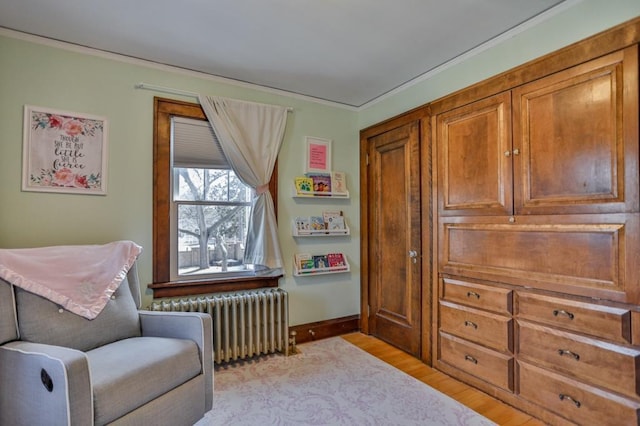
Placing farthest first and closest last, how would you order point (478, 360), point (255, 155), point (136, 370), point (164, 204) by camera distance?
point (255, 155) → point (164, 204) → point (478, 360) → point (136, 370)

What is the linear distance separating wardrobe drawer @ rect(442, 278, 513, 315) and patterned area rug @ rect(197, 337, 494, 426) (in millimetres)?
644

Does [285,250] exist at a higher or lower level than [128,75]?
lower

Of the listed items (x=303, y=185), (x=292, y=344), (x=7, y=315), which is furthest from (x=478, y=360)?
(x=7, y=315)

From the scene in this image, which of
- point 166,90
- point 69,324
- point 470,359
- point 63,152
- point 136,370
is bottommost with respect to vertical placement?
point 470,359

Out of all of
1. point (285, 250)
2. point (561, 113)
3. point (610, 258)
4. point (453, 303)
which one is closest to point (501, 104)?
point (561, 113)

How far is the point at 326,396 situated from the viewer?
2.19 meters

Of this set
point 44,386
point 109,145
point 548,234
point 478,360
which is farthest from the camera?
point 109,145

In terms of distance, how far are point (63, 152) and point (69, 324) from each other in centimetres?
120

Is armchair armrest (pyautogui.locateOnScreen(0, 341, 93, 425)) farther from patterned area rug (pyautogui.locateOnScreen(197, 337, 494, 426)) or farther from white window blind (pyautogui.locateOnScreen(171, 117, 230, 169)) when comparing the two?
white window blind (pyautogui.locateOnScreen(171, 117, 230, 169))

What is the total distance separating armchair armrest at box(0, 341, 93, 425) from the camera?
1302 millimetres

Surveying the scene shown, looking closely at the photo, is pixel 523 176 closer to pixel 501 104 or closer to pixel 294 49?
pixel 501 104

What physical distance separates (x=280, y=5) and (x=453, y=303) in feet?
7.53

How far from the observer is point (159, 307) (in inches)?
95.0

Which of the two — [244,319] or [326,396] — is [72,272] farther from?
[326,396]
